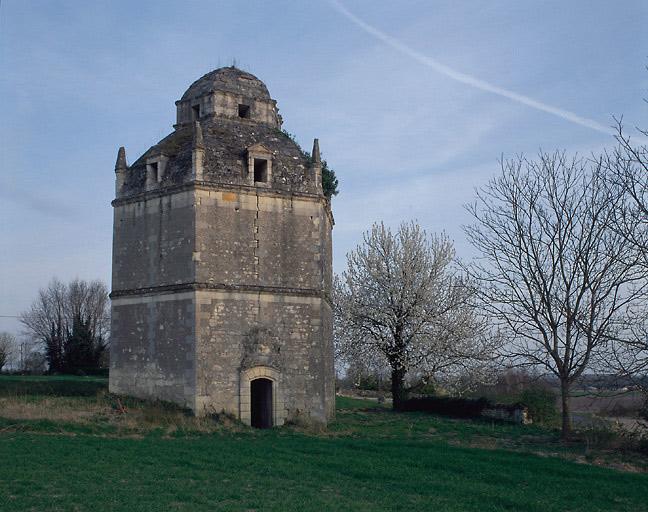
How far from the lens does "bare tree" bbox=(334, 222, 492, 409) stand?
32.0 metres

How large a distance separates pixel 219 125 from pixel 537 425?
16369mm

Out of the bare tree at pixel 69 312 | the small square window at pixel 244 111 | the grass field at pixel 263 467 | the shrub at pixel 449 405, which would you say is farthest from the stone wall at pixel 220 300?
the bare tree at pixel 69 312

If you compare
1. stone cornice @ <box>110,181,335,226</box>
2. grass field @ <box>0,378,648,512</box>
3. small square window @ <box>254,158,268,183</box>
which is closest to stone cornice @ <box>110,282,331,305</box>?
stone cornice @ <box>110,181,335,226</box>

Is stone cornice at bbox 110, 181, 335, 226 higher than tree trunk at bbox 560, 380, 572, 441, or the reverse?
stone cornice at bbox 110, 181, 335, 226

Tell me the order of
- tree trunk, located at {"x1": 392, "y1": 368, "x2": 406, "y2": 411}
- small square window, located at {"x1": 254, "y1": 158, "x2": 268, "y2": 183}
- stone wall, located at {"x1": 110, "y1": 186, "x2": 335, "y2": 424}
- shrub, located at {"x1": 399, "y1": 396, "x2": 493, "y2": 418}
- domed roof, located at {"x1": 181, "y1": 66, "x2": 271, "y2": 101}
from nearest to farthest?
stone wall, located at {"x1": 110, "y1": 186, "x2": 335, "y2": 424} < small square window, located at {"x1": 254, "y1": 158, "x2": 268, "y2": 183} < domed roof, located at {"x1": 181, "y1": 66, "x2": 271, "y2": 101} < shrub, located at {"x1": 399, "y1": 396, "x2": 493, "y2": 418} < tree trunk, located at {"x1": 392, "y1": 368, "x2": 406, "y2": 411}

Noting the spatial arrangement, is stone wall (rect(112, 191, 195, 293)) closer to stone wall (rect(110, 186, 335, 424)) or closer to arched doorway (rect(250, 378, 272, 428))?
stone wall (rect(110, 186, 335, 424))

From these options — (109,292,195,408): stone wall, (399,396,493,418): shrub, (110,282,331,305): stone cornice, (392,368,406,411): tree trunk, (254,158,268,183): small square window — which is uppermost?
(254,158,268,183): small square window

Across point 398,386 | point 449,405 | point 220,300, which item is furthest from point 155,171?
point 449,405

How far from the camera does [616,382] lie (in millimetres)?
16281

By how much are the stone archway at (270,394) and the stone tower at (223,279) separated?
33mm

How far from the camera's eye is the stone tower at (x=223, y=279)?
810 inches

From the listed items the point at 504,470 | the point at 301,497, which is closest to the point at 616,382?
the point at 504,470

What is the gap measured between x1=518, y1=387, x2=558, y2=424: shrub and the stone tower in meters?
9.42

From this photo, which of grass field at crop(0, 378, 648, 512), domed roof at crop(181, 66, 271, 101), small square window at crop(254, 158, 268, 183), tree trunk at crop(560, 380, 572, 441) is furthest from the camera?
domed roof at crop(181, 66, 271, 101)
